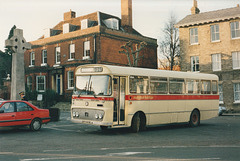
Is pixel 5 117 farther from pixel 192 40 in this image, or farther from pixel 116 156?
pixel 192 40

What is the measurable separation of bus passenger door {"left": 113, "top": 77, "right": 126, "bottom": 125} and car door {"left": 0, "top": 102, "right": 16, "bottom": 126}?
467 centimetres

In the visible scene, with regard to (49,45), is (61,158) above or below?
below

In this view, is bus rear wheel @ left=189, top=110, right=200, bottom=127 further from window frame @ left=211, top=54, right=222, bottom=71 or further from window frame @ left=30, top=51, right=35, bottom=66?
window frame @ left=30, top=51, right=35, bottom=66

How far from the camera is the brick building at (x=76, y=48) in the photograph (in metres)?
37.2

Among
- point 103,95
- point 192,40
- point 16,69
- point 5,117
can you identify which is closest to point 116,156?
point 103,95

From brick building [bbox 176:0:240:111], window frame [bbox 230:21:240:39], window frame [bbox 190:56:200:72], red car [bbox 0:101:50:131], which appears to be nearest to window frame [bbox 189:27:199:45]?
brick building [bbox 176:0:240:111]

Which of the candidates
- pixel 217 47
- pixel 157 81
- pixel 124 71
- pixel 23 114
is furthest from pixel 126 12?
pixel 23 114

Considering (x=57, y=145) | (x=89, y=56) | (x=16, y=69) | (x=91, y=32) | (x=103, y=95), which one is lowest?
(x=57, y=145)

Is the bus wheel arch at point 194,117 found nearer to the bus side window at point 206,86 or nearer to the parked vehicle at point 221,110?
the bus side window at point 206,86

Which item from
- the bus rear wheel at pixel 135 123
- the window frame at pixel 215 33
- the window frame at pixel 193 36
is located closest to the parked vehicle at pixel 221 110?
the window frame at pixel 215 33

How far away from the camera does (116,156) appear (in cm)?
795

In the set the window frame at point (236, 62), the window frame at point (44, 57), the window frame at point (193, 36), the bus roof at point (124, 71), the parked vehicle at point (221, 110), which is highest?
the window frame at point (193, 36)

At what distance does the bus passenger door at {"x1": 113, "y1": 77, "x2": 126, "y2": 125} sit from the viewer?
1312 cm

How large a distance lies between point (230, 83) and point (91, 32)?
17.7 m
